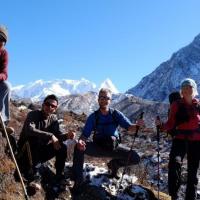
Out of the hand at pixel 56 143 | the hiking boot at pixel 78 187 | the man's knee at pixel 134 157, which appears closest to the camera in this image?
the hand at pixel 56 143

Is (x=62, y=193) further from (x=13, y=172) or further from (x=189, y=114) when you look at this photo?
(x=189, y=114)

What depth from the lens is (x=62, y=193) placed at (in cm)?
1002

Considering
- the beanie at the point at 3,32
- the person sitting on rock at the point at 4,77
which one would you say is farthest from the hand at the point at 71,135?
the beanie at the point at 3,32

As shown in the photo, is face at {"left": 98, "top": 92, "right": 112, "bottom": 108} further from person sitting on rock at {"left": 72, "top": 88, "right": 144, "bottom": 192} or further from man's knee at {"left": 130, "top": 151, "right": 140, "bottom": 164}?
man's knee at {"left": 130, "top": 151, "right": 140, "bottom": 164}

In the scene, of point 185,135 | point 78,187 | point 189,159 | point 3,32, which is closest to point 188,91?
point 185,135

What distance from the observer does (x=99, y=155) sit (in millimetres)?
10156

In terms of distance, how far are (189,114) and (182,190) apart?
19.7 ft

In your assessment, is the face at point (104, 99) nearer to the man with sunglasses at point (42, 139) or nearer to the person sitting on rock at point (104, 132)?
the person sitting on rock at point (104, 132)

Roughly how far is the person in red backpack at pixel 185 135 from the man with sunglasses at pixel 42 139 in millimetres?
2375

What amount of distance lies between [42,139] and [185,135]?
309 cm

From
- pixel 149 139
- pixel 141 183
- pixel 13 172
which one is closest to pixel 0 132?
pixel 13 172

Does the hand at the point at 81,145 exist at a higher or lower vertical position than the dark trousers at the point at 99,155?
higher

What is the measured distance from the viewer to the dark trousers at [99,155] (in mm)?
9758

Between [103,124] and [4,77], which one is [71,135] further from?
[4,77]
